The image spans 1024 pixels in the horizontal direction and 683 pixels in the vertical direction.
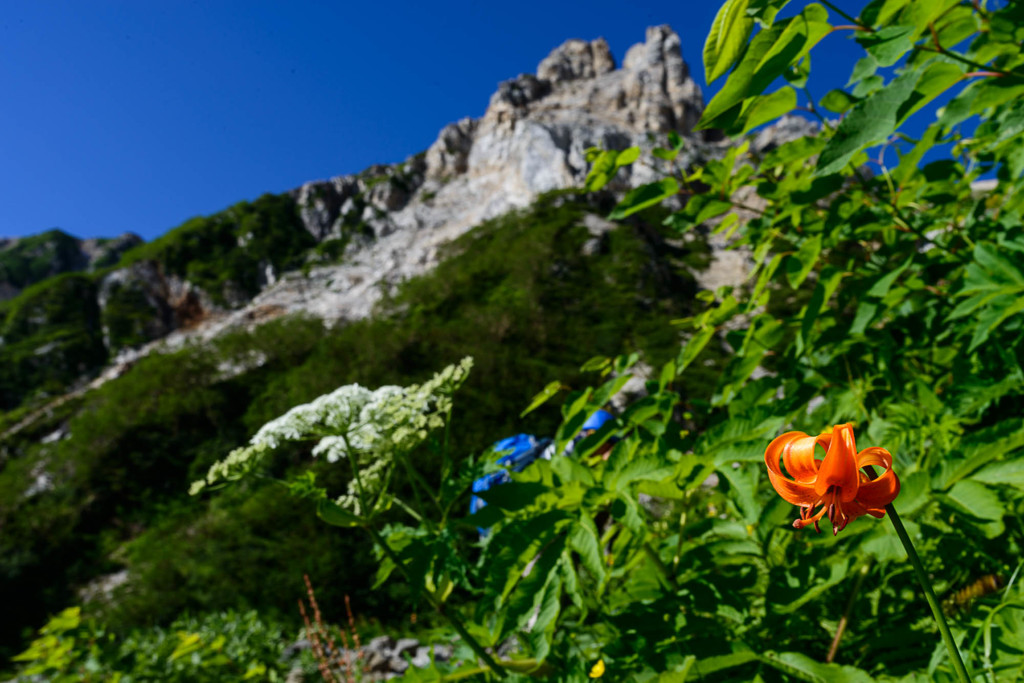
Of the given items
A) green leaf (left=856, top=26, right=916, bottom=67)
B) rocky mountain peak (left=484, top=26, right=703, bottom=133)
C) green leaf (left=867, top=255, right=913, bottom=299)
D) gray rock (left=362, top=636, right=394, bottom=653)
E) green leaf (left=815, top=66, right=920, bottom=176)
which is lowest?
gray rock (left=362, top=636, right=394, bottom=653)

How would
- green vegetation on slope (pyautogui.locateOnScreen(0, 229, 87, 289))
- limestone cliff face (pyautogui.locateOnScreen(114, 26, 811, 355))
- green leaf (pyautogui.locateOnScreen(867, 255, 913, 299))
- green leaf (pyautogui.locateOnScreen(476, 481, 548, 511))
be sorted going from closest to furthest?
1. green leaf (pyautogui.locateOnScreen(476, 481, 548, 511))
2. green leaf (pyautogui.locateOnScreen(867, 255, 913, 299))
3. limestone cliff face (pyautogui.locateOnScreen(114, 26, 811, 355))
4. green vegetation on slope (pyautogui.locateOnScreen(0, 229, 87, 289))

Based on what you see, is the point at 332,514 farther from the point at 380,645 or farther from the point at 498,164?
the point at 498,164

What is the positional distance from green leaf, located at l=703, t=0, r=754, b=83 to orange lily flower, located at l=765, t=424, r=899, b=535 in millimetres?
414

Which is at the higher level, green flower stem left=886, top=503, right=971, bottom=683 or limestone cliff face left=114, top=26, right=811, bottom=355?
limestone cliff face left=114, top=26, right=811, bottom=355

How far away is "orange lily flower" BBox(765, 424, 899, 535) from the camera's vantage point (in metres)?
0.38

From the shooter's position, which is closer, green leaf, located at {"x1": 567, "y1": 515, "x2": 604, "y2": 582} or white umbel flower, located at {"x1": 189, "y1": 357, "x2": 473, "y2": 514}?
green leaf, located at {"x1": 567, "y1": 515, "x2": 604, "y2": 582}

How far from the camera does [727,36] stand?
0.58 meters

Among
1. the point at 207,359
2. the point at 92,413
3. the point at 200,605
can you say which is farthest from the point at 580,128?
the point at 200,605

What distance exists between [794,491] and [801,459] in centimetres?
3

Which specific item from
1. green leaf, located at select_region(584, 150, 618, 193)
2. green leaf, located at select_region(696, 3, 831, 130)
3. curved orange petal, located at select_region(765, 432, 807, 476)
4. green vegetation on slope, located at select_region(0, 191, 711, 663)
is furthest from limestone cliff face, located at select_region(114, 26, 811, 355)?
curved orange petal, located at select_region(765, 432, 807, 476)

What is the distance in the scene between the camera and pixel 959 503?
765 millimetres

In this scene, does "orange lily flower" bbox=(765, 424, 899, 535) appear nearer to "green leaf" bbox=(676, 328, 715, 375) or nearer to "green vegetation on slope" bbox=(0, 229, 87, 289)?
"green leaf" bbox=(676, 328, 715, 375)

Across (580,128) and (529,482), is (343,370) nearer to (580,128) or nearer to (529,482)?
(529,482)

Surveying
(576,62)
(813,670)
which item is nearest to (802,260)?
(813,670)
